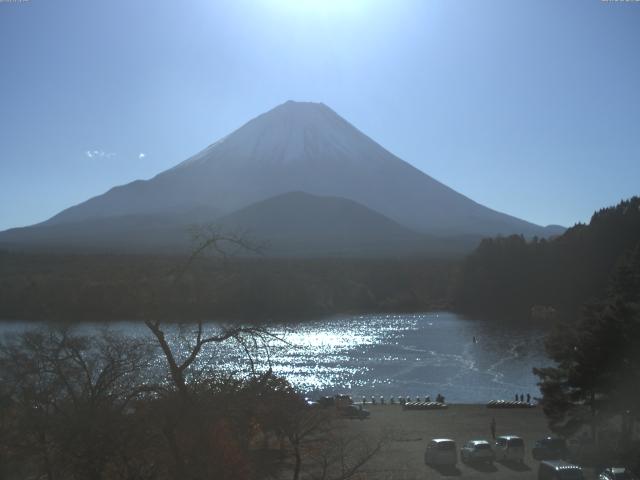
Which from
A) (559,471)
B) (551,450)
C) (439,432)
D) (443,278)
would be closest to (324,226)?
(443,278)

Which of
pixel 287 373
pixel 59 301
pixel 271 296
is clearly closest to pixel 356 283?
pixel 271 296

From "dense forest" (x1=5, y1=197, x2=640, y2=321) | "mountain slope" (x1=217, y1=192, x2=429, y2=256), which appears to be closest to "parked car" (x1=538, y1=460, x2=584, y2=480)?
"dense forest" (x1=5, y1=197, x2=640, y2=321)

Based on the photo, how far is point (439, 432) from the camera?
9.80 metres

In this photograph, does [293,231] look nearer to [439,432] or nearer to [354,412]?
[354,412]

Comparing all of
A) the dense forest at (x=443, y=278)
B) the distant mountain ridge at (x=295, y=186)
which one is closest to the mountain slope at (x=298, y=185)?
the distant mountain ridge at (x=295, y=186)

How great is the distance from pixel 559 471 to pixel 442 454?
1.55 m

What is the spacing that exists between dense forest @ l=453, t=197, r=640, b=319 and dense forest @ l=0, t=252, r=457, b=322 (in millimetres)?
2216

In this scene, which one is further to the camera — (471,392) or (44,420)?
(471,392)

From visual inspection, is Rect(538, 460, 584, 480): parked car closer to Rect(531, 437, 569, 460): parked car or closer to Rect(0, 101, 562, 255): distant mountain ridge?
Rect(531, 437, 569, 460): parked car

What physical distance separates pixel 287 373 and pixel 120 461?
46.3 ft

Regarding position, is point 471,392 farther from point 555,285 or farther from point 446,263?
point 446,263

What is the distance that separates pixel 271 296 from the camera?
28234 mm

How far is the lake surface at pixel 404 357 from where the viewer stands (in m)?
15.0

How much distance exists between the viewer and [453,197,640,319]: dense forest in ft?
98.5
